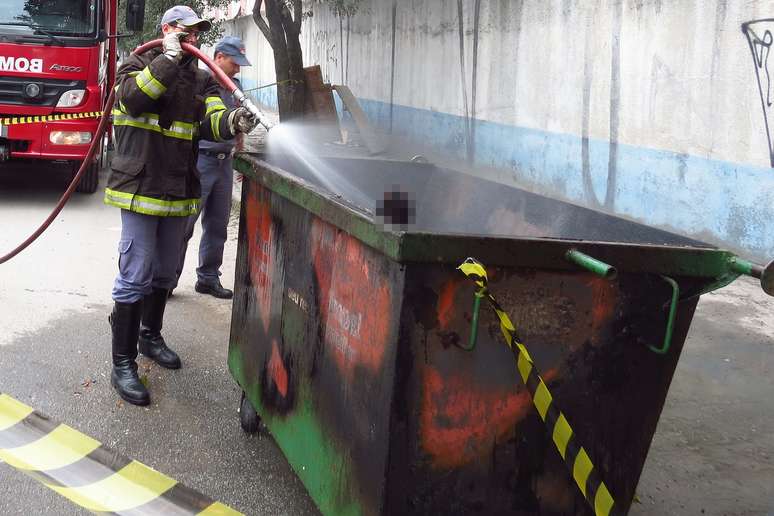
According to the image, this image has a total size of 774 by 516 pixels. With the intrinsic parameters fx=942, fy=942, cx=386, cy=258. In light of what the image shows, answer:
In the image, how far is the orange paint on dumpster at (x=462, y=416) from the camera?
2.61 m

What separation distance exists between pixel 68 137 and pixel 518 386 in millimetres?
8159

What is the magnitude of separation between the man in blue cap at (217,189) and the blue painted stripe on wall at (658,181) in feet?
13.7

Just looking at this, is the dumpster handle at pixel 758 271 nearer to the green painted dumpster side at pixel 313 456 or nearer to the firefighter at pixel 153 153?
the green painted dumpster side at pixel 313 456

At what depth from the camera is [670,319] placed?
8.82ft

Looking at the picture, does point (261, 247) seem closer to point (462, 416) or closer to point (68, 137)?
point (462, 416)

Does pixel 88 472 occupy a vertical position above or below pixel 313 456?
below

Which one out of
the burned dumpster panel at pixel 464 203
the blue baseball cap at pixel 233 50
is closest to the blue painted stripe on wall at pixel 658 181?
the burned dumpster panel at pixel 464 203

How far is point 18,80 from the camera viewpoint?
377 inches

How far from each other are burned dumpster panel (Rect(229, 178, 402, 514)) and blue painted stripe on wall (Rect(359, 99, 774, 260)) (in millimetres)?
4900

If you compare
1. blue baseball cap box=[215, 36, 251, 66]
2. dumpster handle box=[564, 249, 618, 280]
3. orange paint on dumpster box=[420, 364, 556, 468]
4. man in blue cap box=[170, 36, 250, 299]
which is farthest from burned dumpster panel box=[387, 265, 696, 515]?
blue baseball cap box=[215, 36, 251, 66]

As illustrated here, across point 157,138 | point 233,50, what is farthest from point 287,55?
point 157,138

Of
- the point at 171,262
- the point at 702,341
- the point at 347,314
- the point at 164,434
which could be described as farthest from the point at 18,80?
the point at 347,314

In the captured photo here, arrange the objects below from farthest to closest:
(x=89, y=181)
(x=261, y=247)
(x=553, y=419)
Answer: (x=89, y=181) < (x=261, y=247) < (x=553, y=419)

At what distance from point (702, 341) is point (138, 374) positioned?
3.54 metres
